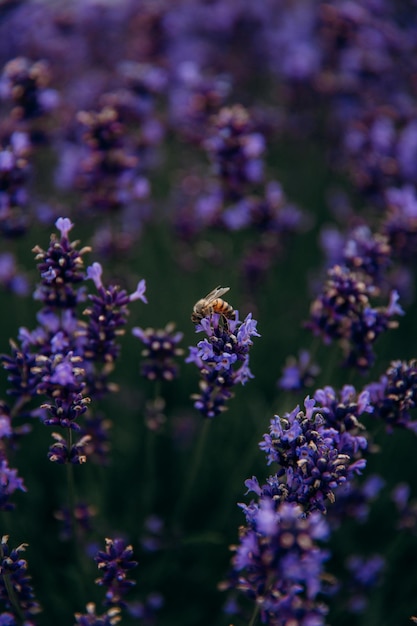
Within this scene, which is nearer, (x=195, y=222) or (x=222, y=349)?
(x=222, y=349)

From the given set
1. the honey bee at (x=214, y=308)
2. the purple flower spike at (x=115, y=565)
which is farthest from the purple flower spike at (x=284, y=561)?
the honey bee at (x=214, y=308)

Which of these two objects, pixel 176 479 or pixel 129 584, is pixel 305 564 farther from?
pixel 176 479

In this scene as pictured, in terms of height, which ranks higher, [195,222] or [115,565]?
[195,222]

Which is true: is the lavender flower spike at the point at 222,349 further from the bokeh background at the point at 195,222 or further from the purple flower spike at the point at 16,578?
the purple flower spike at the point at 16,578

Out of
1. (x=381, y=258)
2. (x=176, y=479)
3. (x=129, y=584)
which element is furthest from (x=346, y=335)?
(x=176, y=479)

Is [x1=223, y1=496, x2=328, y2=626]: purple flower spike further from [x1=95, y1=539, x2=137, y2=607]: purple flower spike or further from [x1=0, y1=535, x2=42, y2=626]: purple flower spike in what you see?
[x1=0, y1=535, x2=42, y2=626]: purple flower spike

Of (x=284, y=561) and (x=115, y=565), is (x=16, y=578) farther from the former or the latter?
(x=284, y=561)

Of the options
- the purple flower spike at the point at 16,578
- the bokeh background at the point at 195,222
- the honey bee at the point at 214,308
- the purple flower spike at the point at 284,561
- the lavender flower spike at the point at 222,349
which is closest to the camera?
the purple flower spike at the point at 284,561

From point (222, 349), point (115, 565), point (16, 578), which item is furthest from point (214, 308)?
point (16, 578)

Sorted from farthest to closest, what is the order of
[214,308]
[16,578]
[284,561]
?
[214,308] → [16,578] → [284,561]
